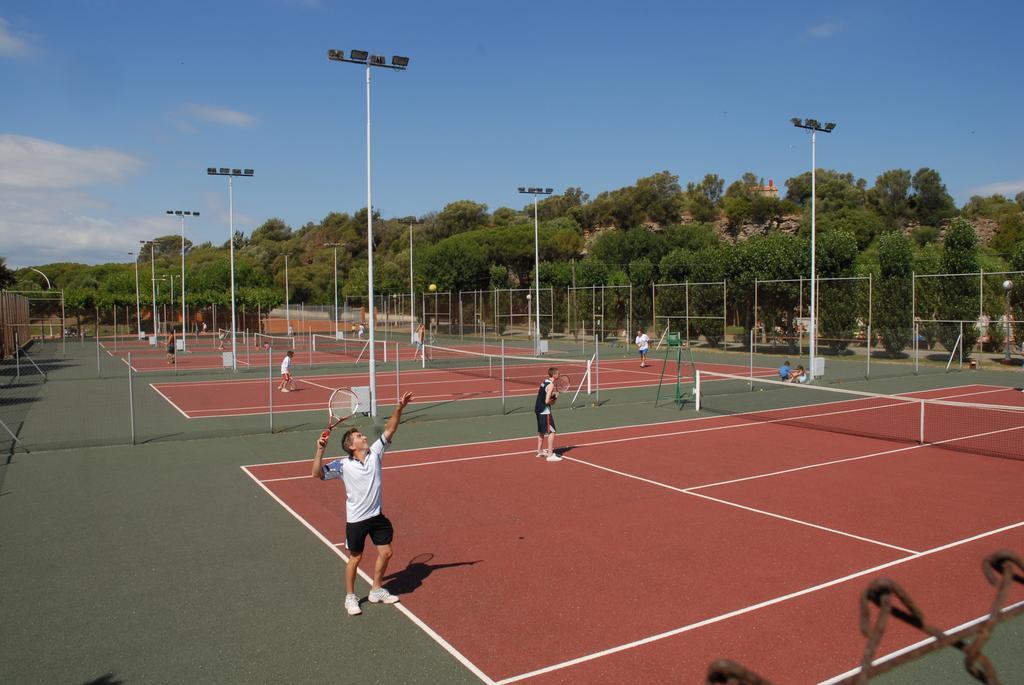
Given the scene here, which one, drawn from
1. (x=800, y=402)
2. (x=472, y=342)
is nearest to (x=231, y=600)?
(x=800, y=402)

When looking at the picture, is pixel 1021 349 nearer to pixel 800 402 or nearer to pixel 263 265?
pixel 800 402

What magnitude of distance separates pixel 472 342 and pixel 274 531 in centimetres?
4736

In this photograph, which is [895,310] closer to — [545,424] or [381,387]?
[381,387]

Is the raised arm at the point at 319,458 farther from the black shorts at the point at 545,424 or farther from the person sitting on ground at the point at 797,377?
the person sitting on ground at the point at 797,377

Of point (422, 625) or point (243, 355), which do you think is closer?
point (422, 625)

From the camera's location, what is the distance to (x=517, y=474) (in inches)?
561

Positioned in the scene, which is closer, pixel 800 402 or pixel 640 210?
pixel 800 402

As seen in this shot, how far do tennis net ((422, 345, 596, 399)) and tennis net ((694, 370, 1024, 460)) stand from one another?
5826mm

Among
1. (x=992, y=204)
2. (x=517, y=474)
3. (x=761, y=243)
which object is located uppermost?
(x=992, y=204)

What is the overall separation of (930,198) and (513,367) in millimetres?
83883

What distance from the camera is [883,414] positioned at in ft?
70.2

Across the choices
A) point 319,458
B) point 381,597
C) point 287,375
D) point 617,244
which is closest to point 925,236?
point 617,244

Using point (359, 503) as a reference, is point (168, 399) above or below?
below

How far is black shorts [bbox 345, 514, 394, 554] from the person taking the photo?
7629 mm
